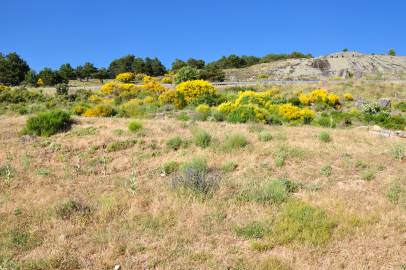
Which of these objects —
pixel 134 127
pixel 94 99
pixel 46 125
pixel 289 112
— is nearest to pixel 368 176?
pixel 134 127

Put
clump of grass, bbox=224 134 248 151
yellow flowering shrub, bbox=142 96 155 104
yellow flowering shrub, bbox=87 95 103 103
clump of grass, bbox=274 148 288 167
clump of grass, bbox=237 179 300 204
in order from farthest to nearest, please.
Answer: yellow flowering shrub, bbox=87 95 103 103 → yellow flowering shrub, bbox=142 96 155 104 → clump of grass, bbox=224 134 248 151 → clump of grass, bbox=274 148 288 167 → clump of grass, bbox=237 179 300 204

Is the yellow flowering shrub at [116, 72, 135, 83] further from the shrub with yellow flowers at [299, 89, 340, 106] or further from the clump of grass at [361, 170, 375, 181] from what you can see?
the clump of grass at [361, 170, 375, 181]

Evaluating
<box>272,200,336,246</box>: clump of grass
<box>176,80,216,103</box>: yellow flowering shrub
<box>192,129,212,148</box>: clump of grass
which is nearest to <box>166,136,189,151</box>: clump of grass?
<box>192,129,212,148</box>: clump of grass

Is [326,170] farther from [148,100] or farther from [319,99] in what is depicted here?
[319,99]

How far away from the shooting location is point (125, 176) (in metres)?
10.1

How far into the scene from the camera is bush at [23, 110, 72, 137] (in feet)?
47.4

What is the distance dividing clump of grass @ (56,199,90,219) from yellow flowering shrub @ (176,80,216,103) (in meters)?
20.4

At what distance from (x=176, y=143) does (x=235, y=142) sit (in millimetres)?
1955

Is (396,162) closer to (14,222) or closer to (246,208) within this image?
(246,208)

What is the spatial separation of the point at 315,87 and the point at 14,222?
1250 inches

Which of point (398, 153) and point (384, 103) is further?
point (384, 103)

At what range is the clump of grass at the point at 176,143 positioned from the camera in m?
12.8

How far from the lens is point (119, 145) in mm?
12945

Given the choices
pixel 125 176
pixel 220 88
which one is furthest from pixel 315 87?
pixel 125 176
